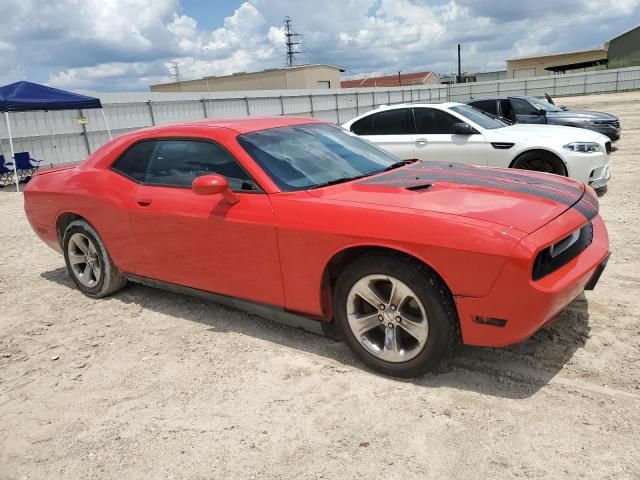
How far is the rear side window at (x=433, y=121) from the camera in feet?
25.3

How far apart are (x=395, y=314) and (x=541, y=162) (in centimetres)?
533

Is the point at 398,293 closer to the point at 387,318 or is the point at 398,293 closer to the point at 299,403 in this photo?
the point at 387,318

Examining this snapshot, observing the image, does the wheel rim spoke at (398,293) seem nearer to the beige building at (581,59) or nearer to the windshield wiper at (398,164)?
the windshield wiper at (398,164)

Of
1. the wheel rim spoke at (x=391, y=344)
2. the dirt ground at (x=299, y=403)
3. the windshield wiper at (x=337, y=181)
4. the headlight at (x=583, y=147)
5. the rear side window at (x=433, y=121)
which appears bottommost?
Answer: the dirt ground at (x=299, y=403)

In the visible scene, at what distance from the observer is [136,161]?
4.12 metres

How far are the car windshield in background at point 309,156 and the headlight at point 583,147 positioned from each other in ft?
13.2

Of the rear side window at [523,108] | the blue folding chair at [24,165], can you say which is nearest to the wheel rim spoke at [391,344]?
the rear side window at [523,108]

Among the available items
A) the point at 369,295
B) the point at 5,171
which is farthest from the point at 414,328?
the point at 5,171

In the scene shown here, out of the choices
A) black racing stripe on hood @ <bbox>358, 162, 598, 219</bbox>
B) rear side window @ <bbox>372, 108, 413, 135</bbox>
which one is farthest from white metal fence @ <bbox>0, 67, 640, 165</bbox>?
black racing stripe on hood @ <bbox>358, 162, 598, 219</bbox>

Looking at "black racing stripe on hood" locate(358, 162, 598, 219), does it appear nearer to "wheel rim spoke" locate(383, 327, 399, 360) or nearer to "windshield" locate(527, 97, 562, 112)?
"wheel rim spoke" locate(383, 327, 399, 360)

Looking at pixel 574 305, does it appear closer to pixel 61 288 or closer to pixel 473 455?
pixel 473 455

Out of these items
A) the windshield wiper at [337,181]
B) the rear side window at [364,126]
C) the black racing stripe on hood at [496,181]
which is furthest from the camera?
the rear side window at [364,126]

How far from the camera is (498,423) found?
99.9 inches

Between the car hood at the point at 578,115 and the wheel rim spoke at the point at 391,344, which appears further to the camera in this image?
the car hood at the point at 578,115
